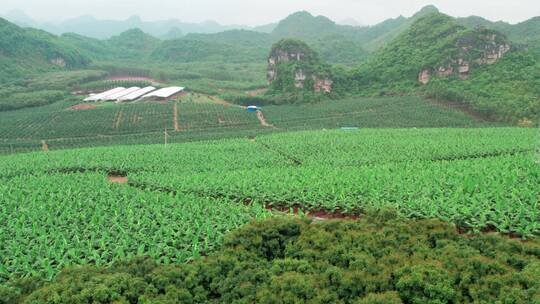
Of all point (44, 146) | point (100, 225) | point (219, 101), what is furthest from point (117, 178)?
point (219, 101)

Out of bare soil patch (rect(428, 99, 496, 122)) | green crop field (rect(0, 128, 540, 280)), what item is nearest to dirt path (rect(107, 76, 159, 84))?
bare soil patch (rect(428, 99, 496, 122))

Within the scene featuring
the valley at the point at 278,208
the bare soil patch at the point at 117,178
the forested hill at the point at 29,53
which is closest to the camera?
the valley at the point at 278,208

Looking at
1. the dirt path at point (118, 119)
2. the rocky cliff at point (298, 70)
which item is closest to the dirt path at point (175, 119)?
the dirt path at point (118, 119)

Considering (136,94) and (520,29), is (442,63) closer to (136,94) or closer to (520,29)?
(520,29)

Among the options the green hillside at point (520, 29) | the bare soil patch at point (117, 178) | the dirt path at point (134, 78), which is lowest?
the bare soil patch at point (117, 178)

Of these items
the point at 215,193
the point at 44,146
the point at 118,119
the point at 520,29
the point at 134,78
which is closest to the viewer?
the point at 215,193

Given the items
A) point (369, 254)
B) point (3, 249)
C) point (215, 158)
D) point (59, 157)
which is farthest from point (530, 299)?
point (59, 157)

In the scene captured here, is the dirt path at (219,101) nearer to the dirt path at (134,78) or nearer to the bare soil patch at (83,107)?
the bare soil patch at (83,107)

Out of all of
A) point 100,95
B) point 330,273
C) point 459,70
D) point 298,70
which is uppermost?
point 298,70
